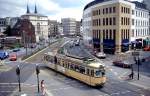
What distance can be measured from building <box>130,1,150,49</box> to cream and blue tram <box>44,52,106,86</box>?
35276mm

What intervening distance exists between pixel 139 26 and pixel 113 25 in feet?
44.8

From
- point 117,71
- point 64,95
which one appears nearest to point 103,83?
point 64,95

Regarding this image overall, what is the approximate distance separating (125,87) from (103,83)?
274 cm

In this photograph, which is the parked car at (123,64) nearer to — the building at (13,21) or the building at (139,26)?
the building at (139,26)

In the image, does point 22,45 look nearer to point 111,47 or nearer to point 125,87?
point 111,47

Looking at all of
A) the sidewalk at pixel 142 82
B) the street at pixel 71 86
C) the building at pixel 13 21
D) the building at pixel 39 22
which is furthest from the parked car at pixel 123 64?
the building at pixel 13 21

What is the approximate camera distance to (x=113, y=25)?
70625 mm

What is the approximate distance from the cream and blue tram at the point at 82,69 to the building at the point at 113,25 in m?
26.9

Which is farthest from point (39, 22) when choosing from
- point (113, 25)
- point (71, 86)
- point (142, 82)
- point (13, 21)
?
point (71, 86)

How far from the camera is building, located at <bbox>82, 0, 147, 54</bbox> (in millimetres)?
69438

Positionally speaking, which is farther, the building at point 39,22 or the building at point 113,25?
the building at point 39,22

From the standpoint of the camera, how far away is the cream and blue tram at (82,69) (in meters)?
33.7

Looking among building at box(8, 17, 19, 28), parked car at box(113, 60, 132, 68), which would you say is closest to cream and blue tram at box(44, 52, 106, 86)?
parked car at box(113, 60, 132, 68)

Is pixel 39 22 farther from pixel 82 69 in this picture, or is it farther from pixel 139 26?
pixel 82 69
